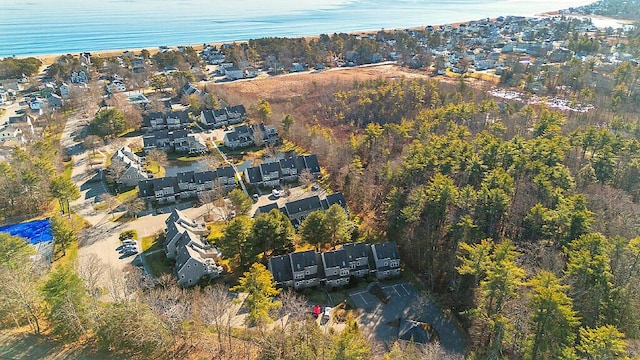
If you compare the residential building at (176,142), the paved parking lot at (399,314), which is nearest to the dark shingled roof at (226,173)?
the residential building at (176,142)

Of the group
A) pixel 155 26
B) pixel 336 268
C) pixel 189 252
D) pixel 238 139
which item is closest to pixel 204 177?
pixel 238 139

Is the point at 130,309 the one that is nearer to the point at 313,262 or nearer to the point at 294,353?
the point at 294,353

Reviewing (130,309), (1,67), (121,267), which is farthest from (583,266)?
(1,67)

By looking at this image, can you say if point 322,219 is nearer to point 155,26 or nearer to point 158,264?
point 158,264

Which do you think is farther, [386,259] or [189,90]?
[189,90]

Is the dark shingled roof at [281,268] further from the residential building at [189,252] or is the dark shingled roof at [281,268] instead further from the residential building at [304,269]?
the residential building at [189,252]
